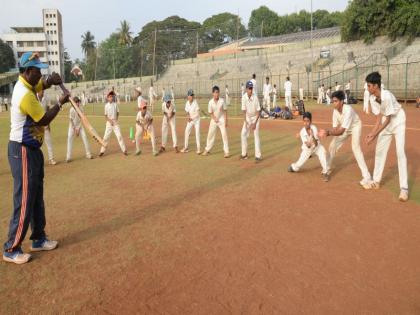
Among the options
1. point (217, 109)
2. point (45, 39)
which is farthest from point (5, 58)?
point (217, 109)

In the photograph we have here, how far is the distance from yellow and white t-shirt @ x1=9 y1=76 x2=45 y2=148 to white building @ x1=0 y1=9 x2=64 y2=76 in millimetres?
86043

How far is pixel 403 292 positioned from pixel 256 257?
162 cm

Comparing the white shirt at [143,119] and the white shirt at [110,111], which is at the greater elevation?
the white shirt at [110,111]

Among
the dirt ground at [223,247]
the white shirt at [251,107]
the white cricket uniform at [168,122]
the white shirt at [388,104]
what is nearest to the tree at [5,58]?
the white cricket uniform at [168,122]

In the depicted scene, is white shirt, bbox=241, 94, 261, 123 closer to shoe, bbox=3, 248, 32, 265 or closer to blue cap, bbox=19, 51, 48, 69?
blue cap, bbox=19, 51, 48, 69

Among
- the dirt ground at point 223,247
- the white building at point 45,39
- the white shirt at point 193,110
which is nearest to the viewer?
the dirt ground at point 223,247

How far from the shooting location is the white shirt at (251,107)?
34.8ft

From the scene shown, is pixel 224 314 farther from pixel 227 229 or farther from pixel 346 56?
pixel 346 56

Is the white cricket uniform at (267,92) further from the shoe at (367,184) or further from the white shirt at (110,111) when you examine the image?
the shoe at (367,184)

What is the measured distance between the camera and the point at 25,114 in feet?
14.5

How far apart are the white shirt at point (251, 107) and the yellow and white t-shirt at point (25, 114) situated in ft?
22.6

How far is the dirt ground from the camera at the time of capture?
3.68 metres

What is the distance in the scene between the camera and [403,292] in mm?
3723

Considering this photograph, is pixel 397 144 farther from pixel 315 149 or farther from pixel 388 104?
pixel 315 149
